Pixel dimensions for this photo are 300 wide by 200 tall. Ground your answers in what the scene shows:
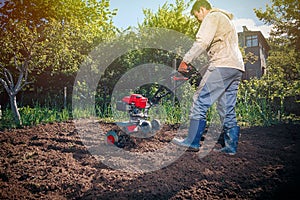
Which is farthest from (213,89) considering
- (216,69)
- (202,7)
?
(202,7)

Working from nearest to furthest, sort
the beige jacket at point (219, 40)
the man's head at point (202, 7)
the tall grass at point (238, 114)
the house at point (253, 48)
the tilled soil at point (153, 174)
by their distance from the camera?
the tilled soil at point (153, 174), the beige jacket at point (219, 40), the man's head at point (202, 7), the tall grass at point (238, 114), the house at point (253, 48)

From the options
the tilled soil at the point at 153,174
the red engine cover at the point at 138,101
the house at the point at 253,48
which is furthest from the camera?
the house at the point at 253,48

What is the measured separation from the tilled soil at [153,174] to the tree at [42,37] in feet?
6.43

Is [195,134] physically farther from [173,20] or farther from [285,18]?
[285,18]

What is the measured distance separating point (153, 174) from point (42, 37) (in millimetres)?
3770

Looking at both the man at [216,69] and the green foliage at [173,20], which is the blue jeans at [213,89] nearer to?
the man at [216,69]

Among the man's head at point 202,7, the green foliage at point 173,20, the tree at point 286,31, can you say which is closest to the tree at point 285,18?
the tree at point 286,31

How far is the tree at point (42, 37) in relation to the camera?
4145 mm

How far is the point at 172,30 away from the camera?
252 inches

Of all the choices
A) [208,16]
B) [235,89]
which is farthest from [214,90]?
[208,16]

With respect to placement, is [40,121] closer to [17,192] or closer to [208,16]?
[17,192]

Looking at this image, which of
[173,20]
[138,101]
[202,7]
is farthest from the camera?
[173,20]

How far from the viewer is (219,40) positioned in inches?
96.1

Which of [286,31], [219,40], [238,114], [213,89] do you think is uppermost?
[286,31]
